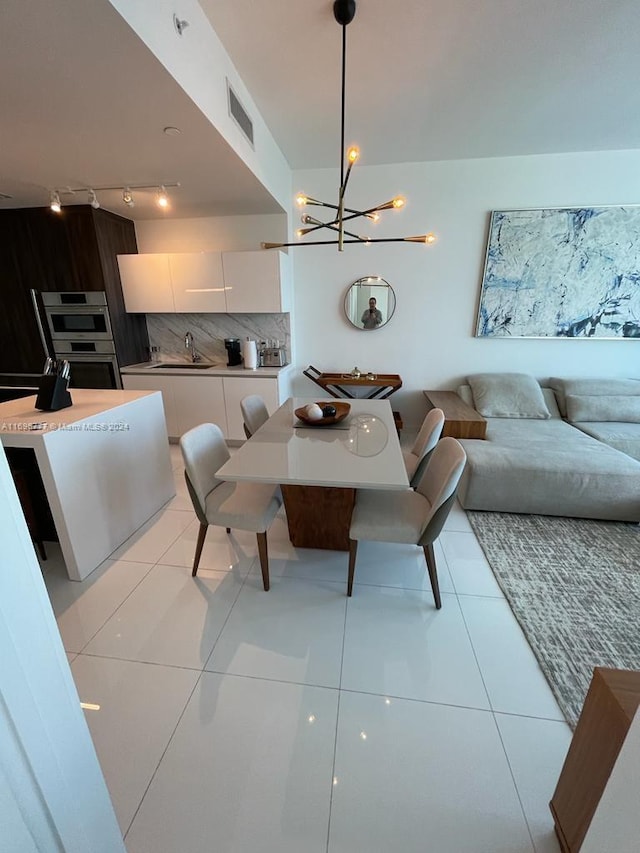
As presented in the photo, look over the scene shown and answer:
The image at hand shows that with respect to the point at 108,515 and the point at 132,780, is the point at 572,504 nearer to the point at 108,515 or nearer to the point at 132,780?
the point at 132,780

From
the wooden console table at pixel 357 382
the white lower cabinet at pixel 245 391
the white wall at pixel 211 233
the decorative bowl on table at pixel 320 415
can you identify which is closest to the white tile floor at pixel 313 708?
the decorative bowl on table at pixel 320 415

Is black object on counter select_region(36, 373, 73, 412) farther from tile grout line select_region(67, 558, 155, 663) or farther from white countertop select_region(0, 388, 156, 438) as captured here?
tile grout line select_region(67, 558, 155, 663)

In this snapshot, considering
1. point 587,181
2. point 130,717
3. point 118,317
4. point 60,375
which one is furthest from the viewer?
point 118,317

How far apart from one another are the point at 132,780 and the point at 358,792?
29.8 inches

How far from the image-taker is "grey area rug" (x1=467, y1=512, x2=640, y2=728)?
4.95 ft

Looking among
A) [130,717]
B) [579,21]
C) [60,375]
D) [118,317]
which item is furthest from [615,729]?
[118,317]

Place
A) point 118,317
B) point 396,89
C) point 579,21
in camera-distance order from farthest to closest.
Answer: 1. point 118,317
2. point 396,89
3. point 579,21

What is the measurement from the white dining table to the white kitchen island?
0.88 m

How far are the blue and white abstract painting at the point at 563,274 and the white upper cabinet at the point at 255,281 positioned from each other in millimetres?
2157

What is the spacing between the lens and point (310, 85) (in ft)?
7.31


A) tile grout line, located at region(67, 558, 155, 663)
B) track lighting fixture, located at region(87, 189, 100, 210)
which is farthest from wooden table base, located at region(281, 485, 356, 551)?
track lighting fixture, located at region(87, 189, 100, 210)

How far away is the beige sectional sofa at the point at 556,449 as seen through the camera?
240 cm

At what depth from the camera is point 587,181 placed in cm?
333

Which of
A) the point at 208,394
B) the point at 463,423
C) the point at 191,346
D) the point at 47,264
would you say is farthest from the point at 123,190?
the point at 463,423
